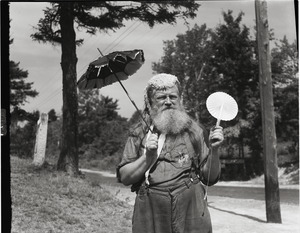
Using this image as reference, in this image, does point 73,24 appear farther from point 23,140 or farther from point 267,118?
point 23,140

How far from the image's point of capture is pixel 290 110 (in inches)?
877

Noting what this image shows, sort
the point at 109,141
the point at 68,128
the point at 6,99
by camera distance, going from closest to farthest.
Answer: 1. the point at 6,99
2. the point at 68,128
3. the point at 109,141

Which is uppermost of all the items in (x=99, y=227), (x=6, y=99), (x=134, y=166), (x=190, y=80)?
(x=190, y=80)

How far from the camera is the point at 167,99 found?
94.0 inches

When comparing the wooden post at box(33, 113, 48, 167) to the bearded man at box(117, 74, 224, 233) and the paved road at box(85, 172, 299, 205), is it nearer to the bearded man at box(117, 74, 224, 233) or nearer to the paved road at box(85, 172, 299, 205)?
the paved road at box(85, 172, 299, 205)

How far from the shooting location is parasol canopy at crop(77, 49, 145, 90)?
2510 mm

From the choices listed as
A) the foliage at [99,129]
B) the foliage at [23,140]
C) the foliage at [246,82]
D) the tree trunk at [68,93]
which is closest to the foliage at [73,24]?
the tree trunk at [68,93]

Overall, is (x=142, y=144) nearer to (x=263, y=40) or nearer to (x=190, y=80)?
(x=263, y=40)

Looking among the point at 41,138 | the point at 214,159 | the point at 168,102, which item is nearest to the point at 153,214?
the point at 214,159

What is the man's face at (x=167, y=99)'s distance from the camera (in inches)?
93.9

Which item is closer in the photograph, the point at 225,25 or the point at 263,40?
the point at 263,40

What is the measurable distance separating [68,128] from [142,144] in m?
7.44

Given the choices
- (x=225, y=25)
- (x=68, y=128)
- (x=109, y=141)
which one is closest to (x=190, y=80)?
(x=225, y=25)

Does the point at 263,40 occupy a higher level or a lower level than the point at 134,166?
higher
